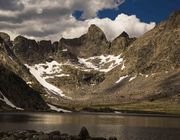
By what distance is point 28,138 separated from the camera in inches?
3201

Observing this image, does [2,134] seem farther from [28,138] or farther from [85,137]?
[85,137]

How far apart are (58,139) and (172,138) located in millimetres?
35309

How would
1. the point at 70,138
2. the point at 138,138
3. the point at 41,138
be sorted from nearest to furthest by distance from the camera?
1. the point at 41,138
2. the point at 70,138
3. the point at 138,138

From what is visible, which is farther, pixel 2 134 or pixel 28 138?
pixel 2 134

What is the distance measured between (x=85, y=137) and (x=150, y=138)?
73.1ft

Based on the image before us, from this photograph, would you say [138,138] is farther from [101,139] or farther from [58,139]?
[58,139]

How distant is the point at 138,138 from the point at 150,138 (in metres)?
3.10

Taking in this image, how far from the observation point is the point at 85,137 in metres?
90.5

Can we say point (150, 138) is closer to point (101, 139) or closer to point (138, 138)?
point (138, 138)

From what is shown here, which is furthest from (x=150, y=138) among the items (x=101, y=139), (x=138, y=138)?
(x=101, y=139)

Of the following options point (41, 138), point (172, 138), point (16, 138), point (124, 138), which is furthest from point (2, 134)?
point (172, 138)

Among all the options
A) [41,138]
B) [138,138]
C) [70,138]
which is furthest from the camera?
[138,138]

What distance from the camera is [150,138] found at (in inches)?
4173

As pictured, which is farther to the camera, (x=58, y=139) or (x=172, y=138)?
(x=172, y=138)
